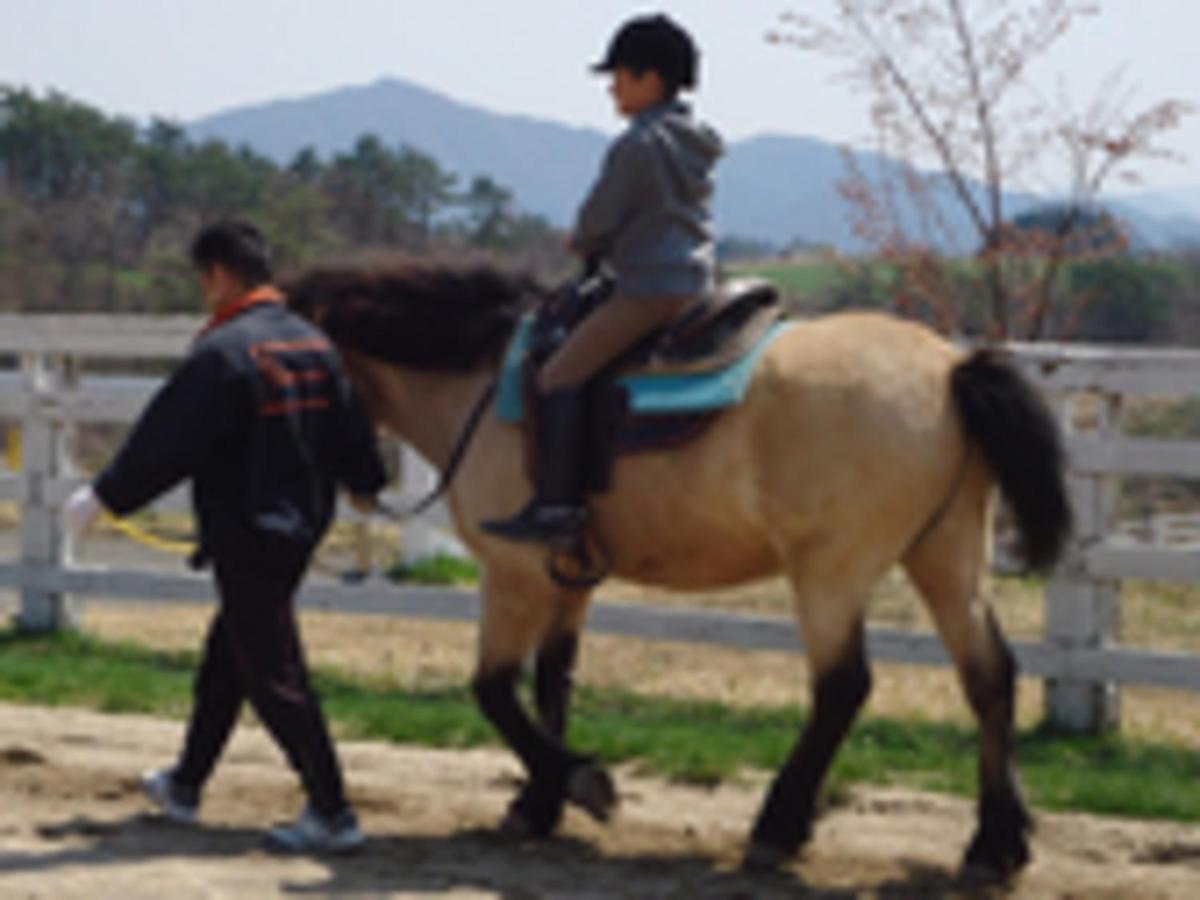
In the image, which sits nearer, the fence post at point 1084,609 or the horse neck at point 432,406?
the horse neck at point 432,406

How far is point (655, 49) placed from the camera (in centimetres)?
587

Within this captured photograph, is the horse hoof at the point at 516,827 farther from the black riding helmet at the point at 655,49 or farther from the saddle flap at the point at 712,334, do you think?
the black riding helmet at the point at 655,49

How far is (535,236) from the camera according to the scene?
133 ft

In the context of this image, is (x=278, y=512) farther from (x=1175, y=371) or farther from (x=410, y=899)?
(x=1175, y=371)

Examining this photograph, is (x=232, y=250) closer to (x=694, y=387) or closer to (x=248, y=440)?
(x=248, y=440)

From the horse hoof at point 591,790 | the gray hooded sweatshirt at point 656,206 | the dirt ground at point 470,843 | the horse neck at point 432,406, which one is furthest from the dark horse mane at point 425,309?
the dirt ground at point 470,843

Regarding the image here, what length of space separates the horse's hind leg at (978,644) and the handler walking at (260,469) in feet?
6.21

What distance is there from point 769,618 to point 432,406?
265 cm

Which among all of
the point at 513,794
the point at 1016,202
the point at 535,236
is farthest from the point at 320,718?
the point at 535,236

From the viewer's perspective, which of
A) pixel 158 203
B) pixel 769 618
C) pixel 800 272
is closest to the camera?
pixel 769 618

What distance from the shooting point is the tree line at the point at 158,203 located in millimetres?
32531

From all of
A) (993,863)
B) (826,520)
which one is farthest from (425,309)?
(993,863)

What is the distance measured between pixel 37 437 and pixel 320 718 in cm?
487

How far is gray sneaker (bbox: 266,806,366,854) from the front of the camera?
5621 millimetres
